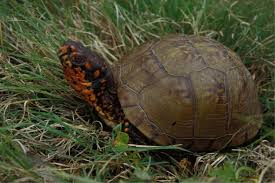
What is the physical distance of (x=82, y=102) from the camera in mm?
1995

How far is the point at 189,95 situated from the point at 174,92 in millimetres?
57

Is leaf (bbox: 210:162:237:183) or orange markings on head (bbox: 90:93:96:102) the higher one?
orange markings on head (bbox: 90:93:96:102)

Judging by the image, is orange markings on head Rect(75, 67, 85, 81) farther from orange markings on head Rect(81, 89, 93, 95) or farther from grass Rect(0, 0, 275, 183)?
grass Rect(0, 0, 275, 183)

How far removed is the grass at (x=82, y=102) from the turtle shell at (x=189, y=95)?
3.4 inches

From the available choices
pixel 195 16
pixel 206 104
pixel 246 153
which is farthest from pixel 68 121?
pixel 195 16

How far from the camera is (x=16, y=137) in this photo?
1.71 m

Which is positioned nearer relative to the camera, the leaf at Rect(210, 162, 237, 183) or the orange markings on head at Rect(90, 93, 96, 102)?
the leaf at Rect(210, 162, 237, 183)

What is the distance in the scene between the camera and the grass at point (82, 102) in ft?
5.26

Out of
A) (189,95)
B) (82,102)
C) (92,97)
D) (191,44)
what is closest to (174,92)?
(189,95)

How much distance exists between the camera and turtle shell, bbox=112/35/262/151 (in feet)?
5.68

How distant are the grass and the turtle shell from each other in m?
0.09

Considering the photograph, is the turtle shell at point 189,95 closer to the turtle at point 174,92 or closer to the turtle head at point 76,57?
the turtle at point 174,92

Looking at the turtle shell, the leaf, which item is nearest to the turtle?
the turtle shell

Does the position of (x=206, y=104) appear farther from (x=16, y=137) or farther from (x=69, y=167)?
(x=16, y=137)
